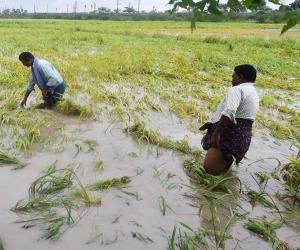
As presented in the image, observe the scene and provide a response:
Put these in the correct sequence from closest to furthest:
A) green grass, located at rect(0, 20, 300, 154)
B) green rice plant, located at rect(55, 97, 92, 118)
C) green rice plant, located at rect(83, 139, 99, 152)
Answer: green rice plant, located at rect(83, 139, 99, 152) < green rice plant, located at rect(55, 97, 92, 118) < green grass, located at rect(0, 20, 300, 154)

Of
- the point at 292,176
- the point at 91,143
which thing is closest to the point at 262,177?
the point at 292,176

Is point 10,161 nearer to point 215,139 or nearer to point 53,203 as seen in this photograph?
point 53,203

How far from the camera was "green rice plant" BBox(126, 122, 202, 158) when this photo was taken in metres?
4.78

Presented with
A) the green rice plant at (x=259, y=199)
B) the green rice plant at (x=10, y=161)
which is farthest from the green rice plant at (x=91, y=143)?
the green rice plant at (x=259, y=199)

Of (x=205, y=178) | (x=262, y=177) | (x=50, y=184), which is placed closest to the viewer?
(x=50, y=184)

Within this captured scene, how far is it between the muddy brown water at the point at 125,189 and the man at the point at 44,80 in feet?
2.25

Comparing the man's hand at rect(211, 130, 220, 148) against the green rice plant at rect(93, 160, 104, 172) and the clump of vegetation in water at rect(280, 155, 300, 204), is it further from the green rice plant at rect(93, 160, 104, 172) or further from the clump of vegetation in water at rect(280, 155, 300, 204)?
the green rice plant at rect(93, 160, 104, 172)

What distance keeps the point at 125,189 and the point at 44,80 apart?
299cm

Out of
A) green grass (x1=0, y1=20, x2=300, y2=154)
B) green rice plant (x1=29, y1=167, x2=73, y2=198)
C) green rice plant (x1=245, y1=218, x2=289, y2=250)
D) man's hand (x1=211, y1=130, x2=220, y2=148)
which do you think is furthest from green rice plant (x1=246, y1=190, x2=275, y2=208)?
green grass (x1=0, y1=20, x2=300, y2=154)

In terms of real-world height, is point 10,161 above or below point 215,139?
below

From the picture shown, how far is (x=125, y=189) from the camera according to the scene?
144 inches

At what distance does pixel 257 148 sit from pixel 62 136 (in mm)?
2533

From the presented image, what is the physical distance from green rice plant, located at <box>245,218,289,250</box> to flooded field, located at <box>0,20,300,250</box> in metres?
0.01

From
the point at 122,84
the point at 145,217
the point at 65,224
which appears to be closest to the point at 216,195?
the point at 145,217
